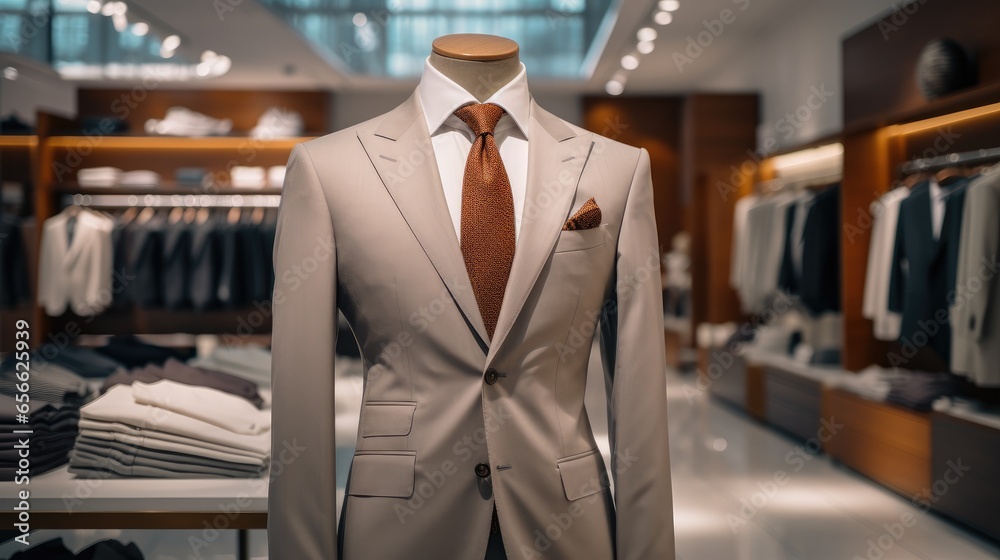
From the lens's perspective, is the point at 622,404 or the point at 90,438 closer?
the point at 622,404

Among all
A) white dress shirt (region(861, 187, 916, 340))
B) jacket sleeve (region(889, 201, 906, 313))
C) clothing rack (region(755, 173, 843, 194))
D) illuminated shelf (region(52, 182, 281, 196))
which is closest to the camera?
jacket sleeve (region(889, 201, 906, 313))

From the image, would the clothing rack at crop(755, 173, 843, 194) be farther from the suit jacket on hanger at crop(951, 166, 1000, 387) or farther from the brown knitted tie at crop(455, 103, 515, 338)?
the brown knitted tie at crop(455, 103, 515, 338)

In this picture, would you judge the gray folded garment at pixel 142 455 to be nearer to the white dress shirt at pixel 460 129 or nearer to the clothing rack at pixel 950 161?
the white dress shirt at pixel 460 129

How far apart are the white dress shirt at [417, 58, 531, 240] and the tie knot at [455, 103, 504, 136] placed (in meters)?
0.01

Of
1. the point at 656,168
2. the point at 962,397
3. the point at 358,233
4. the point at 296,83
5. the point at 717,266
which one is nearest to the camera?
the point at 358,233

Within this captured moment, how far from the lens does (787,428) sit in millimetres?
5086

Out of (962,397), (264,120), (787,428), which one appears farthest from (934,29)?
(264,120)

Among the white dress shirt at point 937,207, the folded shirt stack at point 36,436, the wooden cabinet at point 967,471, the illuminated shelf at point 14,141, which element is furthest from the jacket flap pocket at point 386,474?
the white dress shirt at point 937,207

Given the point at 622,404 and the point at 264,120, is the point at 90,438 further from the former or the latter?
the point at 264,120

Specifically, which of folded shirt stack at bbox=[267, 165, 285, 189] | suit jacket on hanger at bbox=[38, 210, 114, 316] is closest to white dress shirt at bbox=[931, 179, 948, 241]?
folded shirt stack at bbox=[267, 165, 285, 189]

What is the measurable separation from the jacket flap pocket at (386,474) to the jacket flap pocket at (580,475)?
0.22 metres

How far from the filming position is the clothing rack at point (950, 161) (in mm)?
3760

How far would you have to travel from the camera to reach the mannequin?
1.24 metres

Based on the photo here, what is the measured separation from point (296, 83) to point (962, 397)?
264 inches
